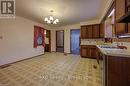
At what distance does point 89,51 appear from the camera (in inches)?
217

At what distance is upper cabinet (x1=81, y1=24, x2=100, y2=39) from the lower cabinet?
24.4 inches

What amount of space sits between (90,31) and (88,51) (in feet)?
4.05

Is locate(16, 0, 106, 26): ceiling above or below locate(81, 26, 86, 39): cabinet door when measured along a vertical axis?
above

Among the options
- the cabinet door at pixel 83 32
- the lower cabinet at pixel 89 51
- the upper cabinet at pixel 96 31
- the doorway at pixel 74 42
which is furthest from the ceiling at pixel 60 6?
the doorway at pixel 74 42

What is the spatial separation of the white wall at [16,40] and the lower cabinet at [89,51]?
3.20 m

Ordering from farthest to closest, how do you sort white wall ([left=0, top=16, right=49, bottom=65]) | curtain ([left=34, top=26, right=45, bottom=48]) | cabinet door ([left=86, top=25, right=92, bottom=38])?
curtain ([left=34, top=26, right=45, bottom=48]) < cabinet door ([left=86, top=25, right=92, bottom=38]) < white wall ([left=0, top=16, right=49, bottom=65])

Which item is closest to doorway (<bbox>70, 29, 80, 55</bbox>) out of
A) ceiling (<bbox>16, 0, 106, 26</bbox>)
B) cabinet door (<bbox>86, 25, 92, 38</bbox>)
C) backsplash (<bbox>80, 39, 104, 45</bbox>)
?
backsplash (<bbox>80, 39, 104, 45</bbox>)

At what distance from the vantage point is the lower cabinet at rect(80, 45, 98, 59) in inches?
209

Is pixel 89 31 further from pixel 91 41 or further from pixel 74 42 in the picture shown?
pixel 74 42

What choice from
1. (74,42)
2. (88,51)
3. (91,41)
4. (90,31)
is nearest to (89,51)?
(88,51)

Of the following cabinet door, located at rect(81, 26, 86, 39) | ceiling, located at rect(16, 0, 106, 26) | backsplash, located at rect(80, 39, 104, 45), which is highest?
ceiling, located at rect(16, 0, 106, 26)

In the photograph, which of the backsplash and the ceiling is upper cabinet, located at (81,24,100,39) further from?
the ceiling

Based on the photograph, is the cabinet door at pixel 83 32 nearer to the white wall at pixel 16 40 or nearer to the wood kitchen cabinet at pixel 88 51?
the wood kitchen cabinet at pixel 88 51

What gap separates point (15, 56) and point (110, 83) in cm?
438
